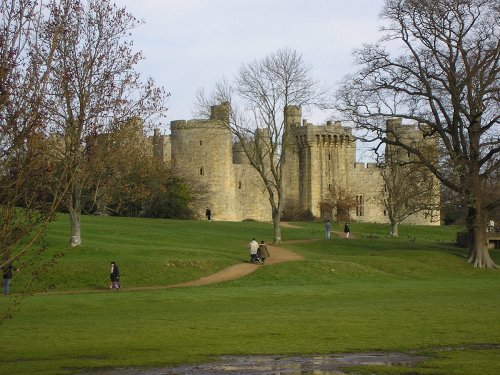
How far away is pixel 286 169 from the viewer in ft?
275

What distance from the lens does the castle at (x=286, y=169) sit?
71500mm

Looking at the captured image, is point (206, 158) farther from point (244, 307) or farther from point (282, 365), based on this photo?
point (282, 365)

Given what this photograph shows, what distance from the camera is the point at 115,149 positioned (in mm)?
36531

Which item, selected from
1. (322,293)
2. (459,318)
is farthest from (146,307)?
(459,318)

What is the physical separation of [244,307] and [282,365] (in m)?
9.89

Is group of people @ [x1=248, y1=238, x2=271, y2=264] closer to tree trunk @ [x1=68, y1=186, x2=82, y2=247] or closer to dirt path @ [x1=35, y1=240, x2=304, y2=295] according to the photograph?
dirt path @ [x1=35, y1=240, x2=304, y2=295]

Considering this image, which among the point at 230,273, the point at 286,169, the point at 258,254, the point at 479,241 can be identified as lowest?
the point at 230,273

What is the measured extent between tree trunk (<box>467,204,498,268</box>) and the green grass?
2.94ft

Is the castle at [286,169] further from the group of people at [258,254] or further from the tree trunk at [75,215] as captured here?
the group of people at [258,254]

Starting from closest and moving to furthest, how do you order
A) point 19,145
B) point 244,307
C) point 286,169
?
point 19,145 → point 244,307 → point 286,169

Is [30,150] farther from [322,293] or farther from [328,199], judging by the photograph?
[328,199]

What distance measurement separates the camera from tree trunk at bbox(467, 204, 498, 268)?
136 ft

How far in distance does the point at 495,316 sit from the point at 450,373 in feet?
25.6

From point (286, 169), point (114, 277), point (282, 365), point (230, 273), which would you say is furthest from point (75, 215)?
point (286, 169)
